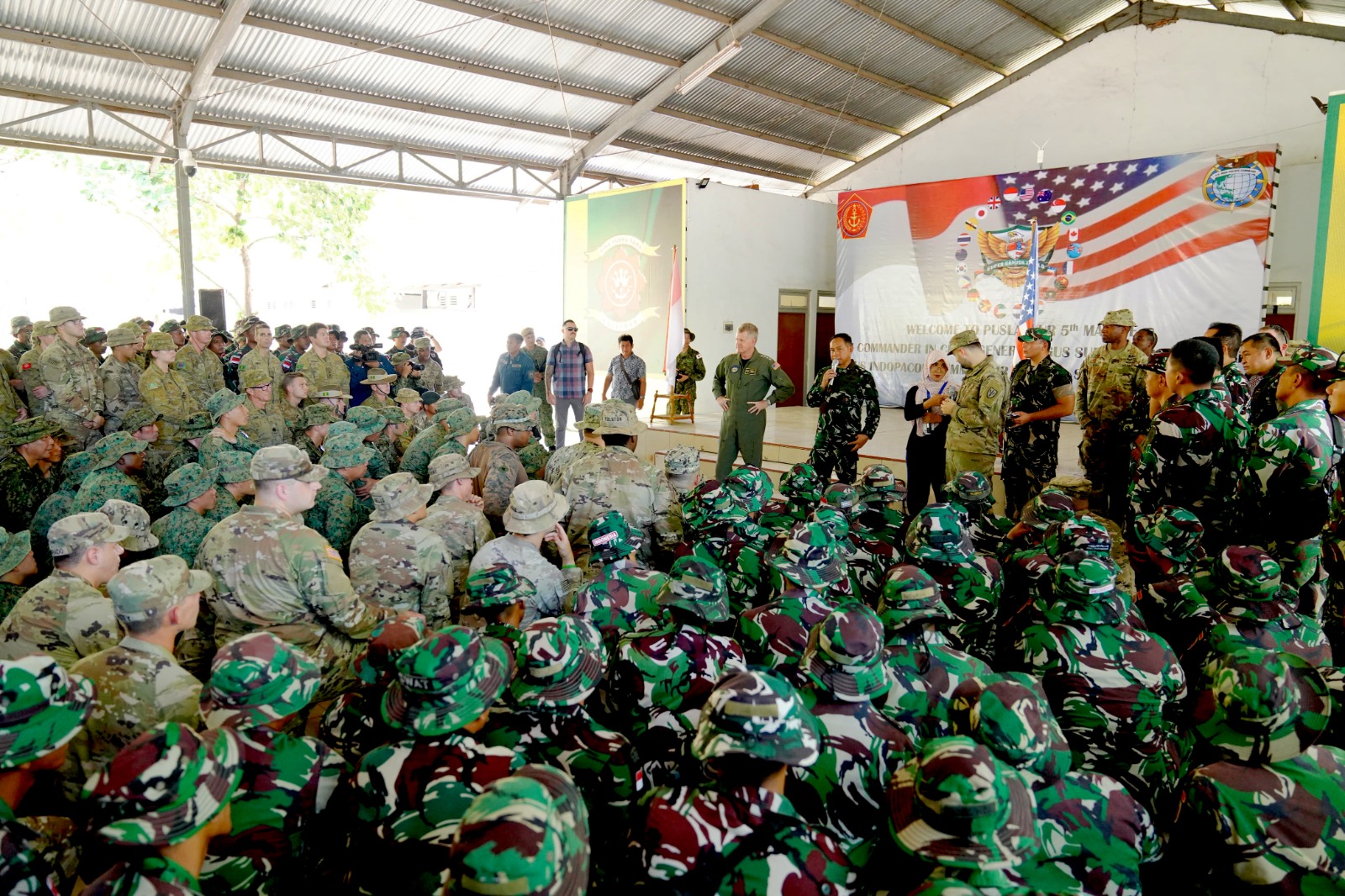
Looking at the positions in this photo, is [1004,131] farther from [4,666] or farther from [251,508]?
[4,666]

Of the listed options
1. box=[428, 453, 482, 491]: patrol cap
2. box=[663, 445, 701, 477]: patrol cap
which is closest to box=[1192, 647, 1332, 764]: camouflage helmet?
box=[663, 445, 701, 477]: patrol cap

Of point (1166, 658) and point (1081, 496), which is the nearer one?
point (1166, 658)

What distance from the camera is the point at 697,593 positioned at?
2.20 m

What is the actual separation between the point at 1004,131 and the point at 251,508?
13.4 metres

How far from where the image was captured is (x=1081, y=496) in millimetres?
3701

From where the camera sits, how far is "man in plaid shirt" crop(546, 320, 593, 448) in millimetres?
8508

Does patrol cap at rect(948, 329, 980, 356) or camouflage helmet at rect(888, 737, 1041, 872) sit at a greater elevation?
patrol cap at rect(948, 329, 980, 356)

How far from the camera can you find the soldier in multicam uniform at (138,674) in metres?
1.81

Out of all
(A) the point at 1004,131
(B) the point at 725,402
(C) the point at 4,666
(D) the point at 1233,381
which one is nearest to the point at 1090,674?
(C) the point at 4,666

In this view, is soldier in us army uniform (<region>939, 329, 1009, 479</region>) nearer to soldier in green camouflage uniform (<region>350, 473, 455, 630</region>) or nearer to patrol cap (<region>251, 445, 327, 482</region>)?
soldier in green camouflage uniform (<region>350, 473, 455, 630</region>)

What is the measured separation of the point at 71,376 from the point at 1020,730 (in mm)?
6949

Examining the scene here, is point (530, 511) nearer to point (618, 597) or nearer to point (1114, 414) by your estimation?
point (618, 597)

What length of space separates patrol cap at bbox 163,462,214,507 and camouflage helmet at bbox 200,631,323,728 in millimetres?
1949

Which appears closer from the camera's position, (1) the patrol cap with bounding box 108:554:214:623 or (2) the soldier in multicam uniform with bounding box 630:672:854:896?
(2) the soldier in multicam uniform with bounding box 630:672:854:896
